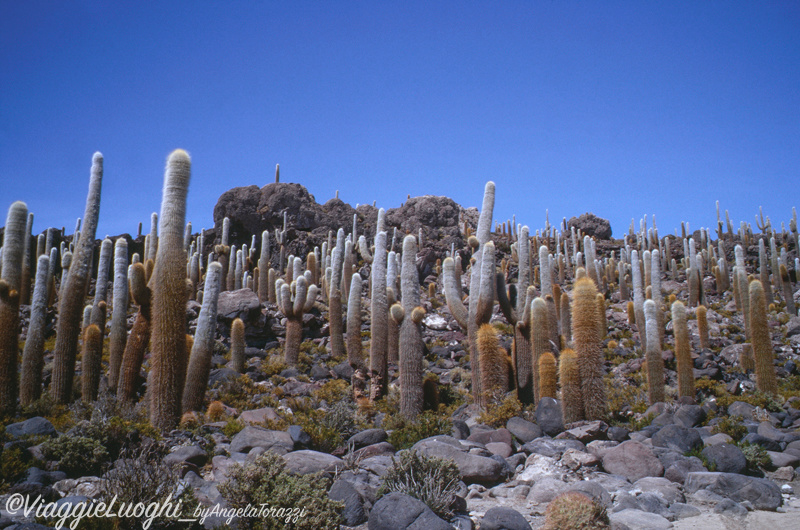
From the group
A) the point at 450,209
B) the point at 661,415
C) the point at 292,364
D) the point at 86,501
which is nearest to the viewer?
the point at 86,501

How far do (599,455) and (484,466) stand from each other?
6.76 ft

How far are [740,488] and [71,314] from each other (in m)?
11.9

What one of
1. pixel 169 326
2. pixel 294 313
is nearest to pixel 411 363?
pixel 169 326

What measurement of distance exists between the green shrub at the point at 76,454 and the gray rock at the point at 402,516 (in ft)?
12.5

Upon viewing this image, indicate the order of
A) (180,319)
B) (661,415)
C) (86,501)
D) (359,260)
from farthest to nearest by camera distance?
(359,260), (661,415), (180,319), (86,501)

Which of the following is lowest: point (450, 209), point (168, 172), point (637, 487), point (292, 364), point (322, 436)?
point (637, 487)

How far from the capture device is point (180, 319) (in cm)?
889

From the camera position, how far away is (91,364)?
10.8 meters

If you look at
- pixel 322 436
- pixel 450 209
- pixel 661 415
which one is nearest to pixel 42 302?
pixel 322 436

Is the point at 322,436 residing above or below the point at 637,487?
above

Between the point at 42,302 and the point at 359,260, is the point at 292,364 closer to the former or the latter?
the point at 42,302

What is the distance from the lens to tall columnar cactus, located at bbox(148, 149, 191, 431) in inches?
342

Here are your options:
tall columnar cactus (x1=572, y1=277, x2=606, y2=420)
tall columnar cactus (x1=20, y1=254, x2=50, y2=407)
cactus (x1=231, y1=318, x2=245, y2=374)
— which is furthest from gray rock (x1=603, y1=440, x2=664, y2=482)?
tall columnar cactus (x1=20, y1=254, x2=50, y2=407)

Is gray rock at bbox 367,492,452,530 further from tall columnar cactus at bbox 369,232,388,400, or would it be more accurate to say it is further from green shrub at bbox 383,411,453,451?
tall columnar cactus at bbox 369,232,388,400
